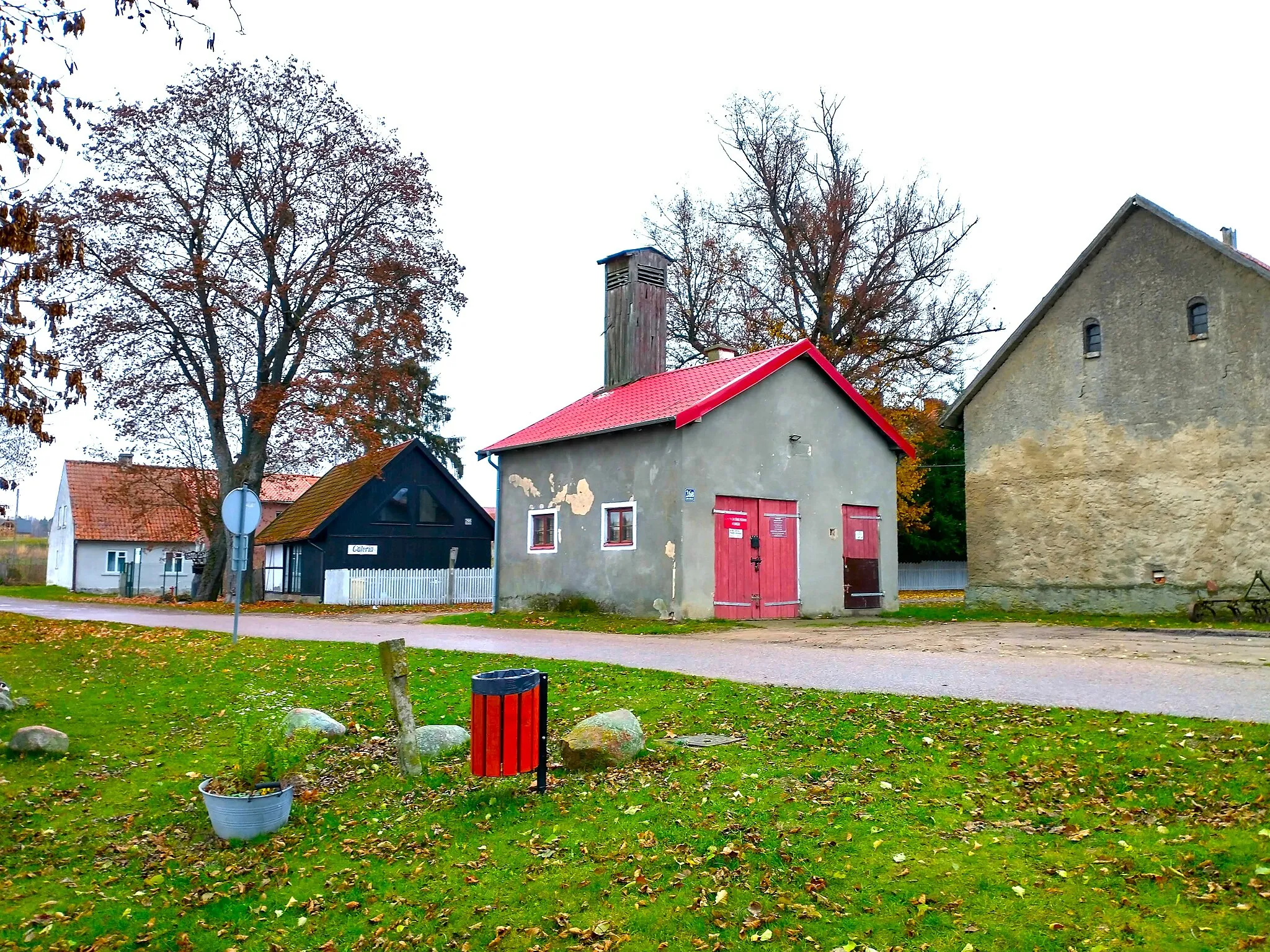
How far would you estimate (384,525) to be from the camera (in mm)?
38125

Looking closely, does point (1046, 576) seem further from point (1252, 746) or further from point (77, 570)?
point (77, 570)

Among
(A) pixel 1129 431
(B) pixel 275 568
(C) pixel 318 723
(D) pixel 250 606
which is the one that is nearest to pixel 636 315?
(A) pixel 1129 431

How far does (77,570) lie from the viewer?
52.8 metres

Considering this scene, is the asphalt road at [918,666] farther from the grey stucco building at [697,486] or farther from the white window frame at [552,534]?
the white window frame at [552,534]


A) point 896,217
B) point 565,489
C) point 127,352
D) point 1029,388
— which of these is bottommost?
point 565,489

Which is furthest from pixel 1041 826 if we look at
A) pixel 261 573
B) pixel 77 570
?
pixel 77 570

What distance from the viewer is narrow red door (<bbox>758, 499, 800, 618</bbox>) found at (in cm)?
2170

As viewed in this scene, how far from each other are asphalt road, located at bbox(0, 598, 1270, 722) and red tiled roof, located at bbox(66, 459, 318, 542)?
1762 cm

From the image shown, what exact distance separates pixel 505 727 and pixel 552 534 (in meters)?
16.7

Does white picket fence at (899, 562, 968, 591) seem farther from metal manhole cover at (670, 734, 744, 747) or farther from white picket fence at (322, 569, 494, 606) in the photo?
metal manhole cover at (670, 734, 744, 747)

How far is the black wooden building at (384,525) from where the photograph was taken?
121ft

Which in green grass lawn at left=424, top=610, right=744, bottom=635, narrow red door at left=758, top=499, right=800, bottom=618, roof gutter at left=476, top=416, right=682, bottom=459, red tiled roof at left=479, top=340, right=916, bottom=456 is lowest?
green grass lawn at left=424, top=610, right=744, bottom=635

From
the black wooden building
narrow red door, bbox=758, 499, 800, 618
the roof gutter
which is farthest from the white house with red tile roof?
narrow red door, bbox=758, 499, 800, 618

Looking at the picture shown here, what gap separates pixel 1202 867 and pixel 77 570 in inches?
2262
